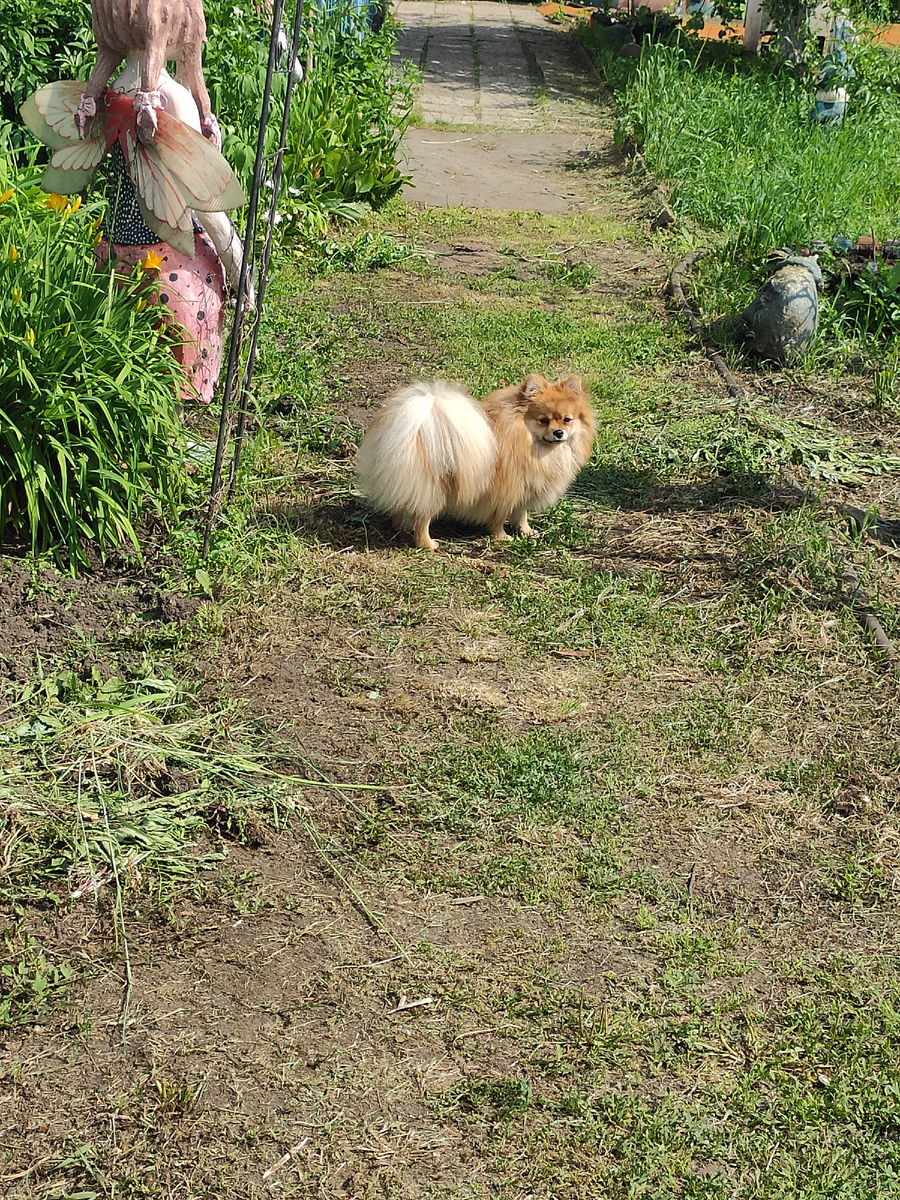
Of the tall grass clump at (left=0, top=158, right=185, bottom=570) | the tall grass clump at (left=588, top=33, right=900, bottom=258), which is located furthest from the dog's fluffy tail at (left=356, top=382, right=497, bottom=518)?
the tall grass clump at (left=588, top=33, right=900, bottom=258)

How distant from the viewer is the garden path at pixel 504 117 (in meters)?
10.6

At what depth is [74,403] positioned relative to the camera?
4.21m

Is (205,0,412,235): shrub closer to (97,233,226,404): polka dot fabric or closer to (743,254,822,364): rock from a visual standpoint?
(97,233,226,404): polka dot fabric

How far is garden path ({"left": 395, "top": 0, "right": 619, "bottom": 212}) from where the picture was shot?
1062cm

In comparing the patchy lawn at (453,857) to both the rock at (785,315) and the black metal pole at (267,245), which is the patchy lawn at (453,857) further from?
the rock at (785,315)

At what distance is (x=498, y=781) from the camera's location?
148 inches

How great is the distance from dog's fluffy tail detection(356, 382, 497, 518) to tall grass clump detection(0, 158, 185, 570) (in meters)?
0.84

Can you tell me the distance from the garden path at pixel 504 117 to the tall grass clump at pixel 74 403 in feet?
19.5

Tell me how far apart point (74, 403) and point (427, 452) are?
1.38m

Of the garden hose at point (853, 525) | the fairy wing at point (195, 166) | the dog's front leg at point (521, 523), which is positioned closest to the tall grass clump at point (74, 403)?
the fairy wing at point (195, 166)

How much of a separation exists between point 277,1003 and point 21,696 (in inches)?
56.5

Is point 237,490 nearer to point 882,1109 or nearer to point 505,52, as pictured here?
point 882,1109

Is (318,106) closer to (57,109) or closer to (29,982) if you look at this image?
(57,109)

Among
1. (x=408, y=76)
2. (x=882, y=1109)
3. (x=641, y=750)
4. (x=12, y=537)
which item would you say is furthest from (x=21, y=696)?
(x=408, y=76)
